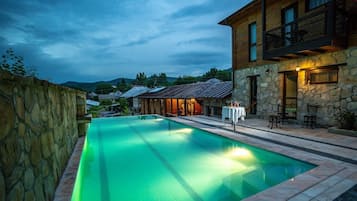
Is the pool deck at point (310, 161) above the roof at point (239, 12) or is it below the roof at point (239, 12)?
below

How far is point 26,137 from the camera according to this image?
6.55 ft

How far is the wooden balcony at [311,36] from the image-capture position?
6.30 metres

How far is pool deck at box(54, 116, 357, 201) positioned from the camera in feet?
9.36

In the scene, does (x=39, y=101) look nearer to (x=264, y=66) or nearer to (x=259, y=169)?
(x=259, y=169)

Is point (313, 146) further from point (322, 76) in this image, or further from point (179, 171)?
point (322, 76)

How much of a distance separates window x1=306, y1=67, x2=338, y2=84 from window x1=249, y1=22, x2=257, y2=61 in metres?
3.24

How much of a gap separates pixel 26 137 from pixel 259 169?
4518mm

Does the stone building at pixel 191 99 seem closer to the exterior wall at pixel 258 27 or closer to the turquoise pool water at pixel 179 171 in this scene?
the exterior wall at pixel 258 27

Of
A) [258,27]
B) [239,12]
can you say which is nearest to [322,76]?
[258,27]

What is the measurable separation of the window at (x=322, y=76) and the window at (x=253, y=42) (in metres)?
3.24

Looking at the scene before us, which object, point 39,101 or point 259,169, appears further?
point 259,169

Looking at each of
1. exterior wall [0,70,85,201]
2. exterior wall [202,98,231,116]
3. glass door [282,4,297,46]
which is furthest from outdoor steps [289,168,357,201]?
exterior wall [202,98,231,116]

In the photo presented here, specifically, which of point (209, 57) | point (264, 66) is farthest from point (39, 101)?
point (209, 57)

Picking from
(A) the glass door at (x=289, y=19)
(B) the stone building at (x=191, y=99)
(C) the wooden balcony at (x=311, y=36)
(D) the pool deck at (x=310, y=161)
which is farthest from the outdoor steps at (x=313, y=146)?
(B) the stone building at (x=191, y=99)
